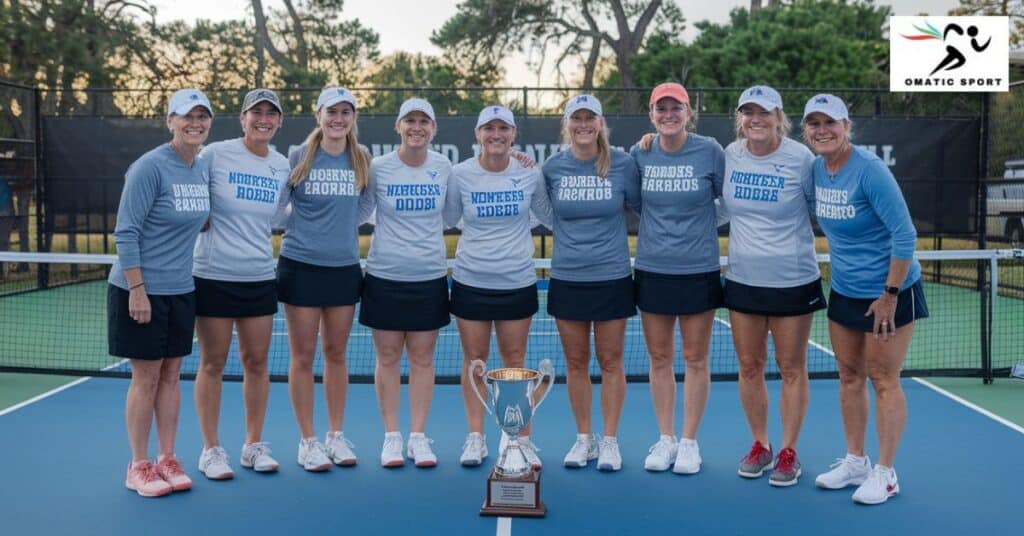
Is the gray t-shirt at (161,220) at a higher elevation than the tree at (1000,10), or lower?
lower

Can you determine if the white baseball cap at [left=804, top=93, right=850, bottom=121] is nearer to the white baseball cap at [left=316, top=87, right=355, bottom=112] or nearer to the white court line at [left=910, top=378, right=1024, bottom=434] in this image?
the white baseball cap at [left=316, top=87, right=355, bottom=112]

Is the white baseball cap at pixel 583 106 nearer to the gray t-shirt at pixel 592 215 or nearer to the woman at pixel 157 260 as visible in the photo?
the gray t-shirt at pixel 592 215

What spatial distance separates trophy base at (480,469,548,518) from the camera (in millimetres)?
4105

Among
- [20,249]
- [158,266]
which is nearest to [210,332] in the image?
[158,266]

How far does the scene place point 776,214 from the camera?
14.4 ft

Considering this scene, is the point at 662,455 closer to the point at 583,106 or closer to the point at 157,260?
the point at 583,106

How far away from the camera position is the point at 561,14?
23734 millimetres

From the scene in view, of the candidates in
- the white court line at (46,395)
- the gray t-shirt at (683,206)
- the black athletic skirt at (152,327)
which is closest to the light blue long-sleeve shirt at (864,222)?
the gray t-shirt at (683,206)

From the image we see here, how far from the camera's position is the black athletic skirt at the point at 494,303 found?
4.62m

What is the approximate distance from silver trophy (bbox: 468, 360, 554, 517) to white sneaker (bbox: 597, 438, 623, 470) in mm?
554

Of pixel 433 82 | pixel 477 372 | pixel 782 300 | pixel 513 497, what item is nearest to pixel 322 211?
pixel 477 372

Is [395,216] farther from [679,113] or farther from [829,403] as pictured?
[829,403]

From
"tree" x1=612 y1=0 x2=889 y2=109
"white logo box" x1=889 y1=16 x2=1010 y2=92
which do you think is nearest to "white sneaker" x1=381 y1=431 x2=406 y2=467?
"white logo box" x1=889 y1=16 x2=1010 y2=92

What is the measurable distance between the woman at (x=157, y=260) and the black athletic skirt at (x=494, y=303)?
1237 millimetres
